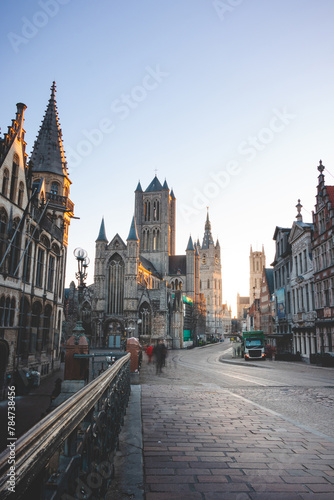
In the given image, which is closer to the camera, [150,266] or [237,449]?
[237,449]

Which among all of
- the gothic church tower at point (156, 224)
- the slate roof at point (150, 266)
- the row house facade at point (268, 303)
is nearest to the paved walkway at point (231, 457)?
the row house facade at point (268, 303)

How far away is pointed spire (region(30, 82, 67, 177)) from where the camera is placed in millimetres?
26922

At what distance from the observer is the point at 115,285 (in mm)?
64188

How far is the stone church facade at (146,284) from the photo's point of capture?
2414 inches

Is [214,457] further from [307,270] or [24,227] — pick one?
[307,270]

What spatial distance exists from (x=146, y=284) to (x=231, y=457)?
210 feet

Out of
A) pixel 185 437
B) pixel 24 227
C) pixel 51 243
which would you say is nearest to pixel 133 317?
pixel 51 243

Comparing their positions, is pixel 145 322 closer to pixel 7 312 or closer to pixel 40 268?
pixel 40 268

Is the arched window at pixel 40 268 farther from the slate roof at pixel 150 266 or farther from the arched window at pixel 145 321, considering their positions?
the slate roof at pixel 150 266

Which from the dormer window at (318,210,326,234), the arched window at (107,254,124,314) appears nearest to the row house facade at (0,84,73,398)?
the dormer window at (318,210,326,234)

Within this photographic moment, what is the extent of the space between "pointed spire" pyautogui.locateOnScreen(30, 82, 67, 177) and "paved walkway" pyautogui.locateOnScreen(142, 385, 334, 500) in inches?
891

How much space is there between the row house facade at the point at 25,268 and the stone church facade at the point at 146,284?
1126 inches

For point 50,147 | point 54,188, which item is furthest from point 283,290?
point 50,147

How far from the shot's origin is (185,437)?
18.8 ft
